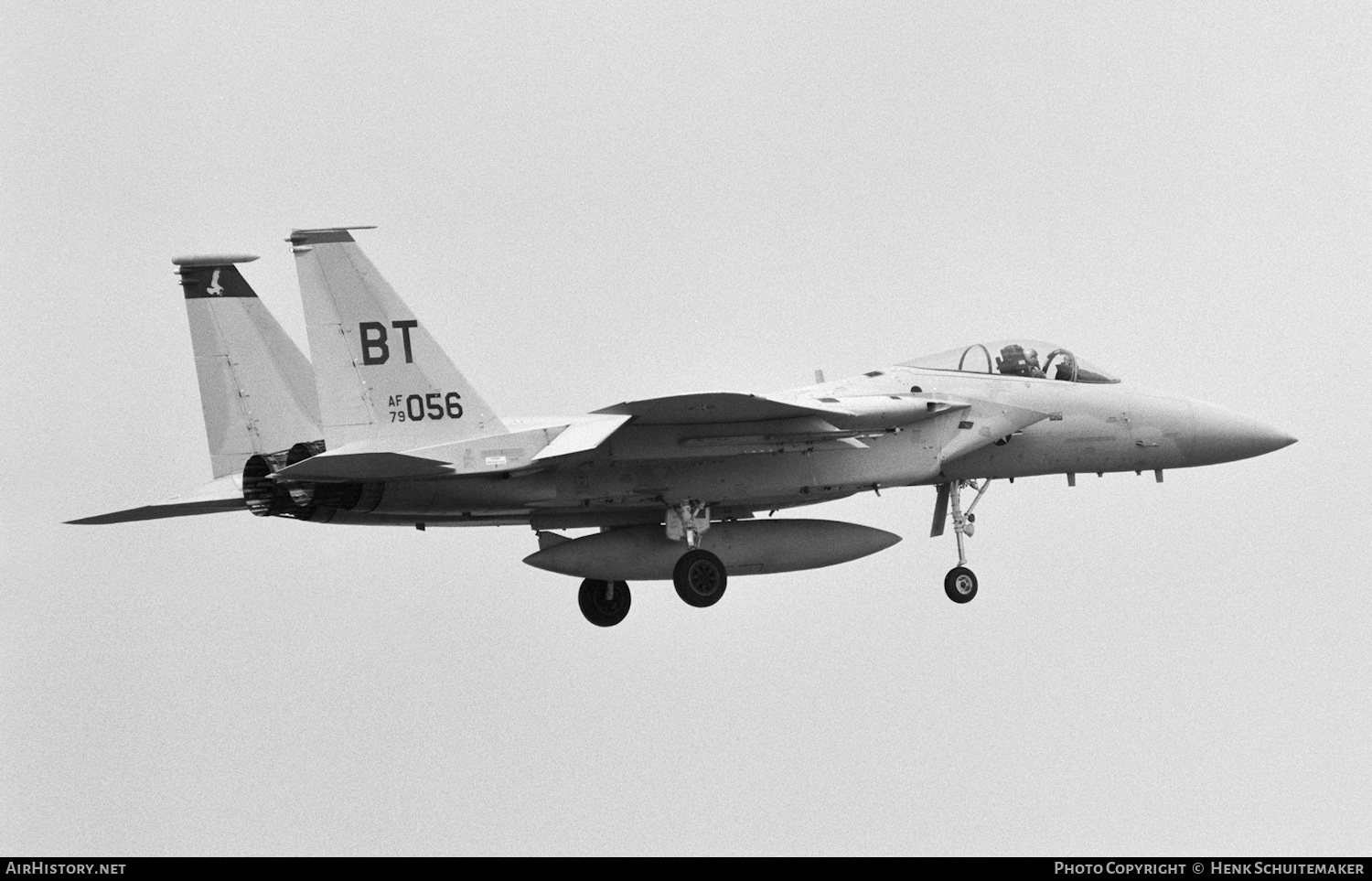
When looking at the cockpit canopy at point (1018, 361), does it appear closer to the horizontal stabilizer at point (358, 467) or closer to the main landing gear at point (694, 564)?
the main landing gear at point (694, 564)

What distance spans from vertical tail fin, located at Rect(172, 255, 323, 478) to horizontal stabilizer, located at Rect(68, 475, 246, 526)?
23 cm

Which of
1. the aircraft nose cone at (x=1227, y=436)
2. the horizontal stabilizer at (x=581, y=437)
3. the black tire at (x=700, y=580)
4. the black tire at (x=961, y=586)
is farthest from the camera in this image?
the aircraft nose cone at (x=1227, y=436)

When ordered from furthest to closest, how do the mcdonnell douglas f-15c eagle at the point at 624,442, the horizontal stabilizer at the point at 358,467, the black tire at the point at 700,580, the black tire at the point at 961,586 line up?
the black tire at the point at 961,586, the black tire at the point at 700,580, the mcdonnell douglas f-15c eagle at the point at 624,442, the horizontal stabilizer at the point at 358,467

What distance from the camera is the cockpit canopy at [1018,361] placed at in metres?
23.8

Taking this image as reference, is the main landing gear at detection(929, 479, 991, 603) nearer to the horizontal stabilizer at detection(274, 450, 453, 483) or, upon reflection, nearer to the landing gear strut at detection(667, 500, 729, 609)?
the landing gear strut at detection(667, 500, 729, 609)

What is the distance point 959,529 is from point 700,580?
3.31m

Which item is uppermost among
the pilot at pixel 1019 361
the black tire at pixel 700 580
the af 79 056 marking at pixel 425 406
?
the af 79 056 marking at pixel 425 406

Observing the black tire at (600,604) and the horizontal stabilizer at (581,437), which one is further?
the black tire at (600,604)

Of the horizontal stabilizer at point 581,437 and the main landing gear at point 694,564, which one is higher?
the horizontal stabilizer at point 581,437

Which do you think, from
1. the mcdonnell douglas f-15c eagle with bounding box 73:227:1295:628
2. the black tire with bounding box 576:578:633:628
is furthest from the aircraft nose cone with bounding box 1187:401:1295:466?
the black tire with bounding box 576:578:633:628

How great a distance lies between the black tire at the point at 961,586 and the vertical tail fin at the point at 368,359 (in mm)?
5786

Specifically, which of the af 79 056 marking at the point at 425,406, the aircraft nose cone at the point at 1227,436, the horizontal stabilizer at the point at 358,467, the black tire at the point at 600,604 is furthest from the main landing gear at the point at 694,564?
the aircraft nose cone at the point at 1227,436
